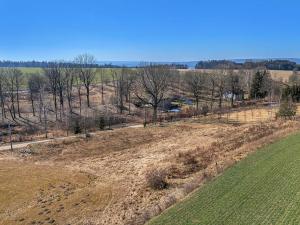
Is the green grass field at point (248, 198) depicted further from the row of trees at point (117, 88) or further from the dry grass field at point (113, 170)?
the row of trees at point (117, 88)

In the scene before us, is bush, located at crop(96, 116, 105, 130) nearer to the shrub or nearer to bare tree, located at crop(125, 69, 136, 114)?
the shrub

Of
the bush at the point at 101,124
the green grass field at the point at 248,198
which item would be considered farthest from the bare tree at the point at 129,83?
the green grass field at the point at 248,198

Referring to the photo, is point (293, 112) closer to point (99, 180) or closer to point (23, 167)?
point (99, 180)

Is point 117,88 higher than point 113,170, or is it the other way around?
point 117,88

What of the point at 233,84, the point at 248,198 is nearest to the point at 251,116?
the point at 233,84

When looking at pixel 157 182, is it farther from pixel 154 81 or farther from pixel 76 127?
pixel 154 81

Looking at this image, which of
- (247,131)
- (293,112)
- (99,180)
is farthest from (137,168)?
(293,112)
